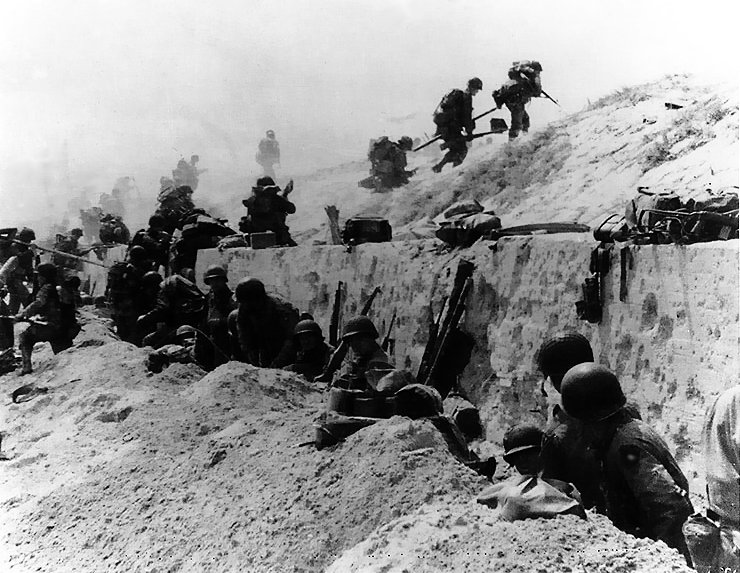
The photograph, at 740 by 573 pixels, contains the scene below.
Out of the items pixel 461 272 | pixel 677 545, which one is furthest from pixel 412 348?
pixel 677 545

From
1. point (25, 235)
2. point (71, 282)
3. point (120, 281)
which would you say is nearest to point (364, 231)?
point (71, 282)

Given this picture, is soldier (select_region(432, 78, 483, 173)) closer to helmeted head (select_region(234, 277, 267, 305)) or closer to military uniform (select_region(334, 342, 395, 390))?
helmeted head (select_region(234, 277, 267, 305))

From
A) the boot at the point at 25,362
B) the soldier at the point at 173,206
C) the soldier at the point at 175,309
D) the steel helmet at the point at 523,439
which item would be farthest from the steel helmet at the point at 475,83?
the steel helmet at the point at 523,439

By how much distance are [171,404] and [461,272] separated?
285 cm

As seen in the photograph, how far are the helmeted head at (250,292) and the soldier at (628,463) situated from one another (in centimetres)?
513

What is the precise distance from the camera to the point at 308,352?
739cm

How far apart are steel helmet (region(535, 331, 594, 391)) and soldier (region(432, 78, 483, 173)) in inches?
468

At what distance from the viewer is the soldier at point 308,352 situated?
729 cm

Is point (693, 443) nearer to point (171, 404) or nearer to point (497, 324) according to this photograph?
point (497, 324)

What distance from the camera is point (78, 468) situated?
16.8 ft

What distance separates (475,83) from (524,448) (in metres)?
12.4

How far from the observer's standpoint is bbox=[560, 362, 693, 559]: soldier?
2672 millimetres

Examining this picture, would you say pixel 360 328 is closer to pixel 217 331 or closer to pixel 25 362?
pixel 217 331

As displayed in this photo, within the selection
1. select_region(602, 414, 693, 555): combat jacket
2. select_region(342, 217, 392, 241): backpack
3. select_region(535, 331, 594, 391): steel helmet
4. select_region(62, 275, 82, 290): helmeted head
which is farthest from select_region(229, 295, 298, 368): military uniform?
select_region(602, 414, 693, 555): combat jacket
